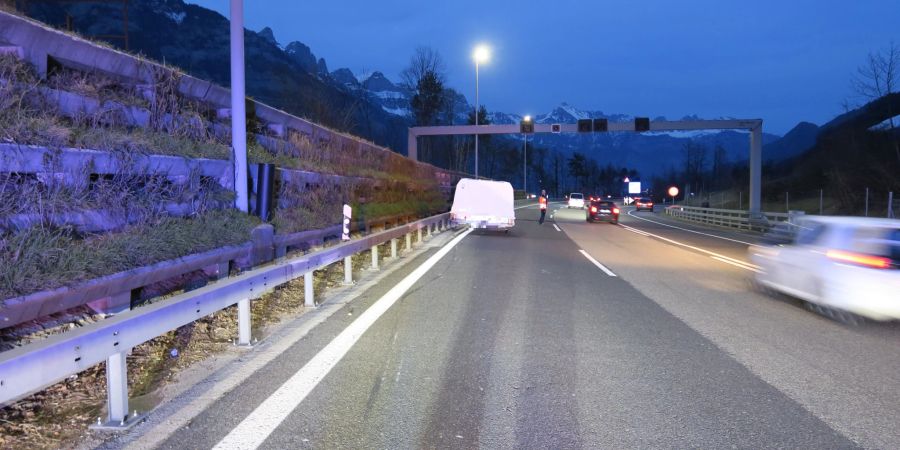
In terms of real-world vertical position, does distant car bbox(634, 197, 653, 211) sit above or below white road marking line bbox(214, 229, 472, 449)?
above

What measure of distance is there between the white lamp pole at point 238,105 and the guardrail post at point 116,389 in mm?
5354

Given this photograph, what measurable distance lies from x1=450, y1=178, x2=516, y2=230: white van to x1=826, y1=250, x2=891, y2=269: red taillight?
567 inches

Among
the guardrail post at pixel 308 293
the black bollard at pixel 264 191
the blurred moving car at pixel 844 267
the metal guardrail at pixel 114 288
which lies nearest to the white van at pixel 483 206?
the black bollard at pixel 264 191

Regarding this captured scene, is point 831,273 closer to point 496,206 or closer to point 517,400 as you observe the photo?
point 517,400

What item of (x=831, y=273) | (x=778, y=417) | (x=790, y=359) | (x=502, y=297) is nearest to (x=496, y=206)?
(x=502, y=297)

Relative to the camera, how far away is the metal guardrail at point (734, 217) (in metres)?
27.2

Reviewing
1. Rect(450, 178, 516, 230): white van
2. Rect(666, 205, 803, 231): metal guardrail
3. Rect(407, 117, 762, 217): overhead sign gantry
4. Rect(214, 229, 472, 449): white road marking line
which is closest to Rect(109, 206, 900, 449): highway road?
Rect(214, 229, 472, 449): white road marking line

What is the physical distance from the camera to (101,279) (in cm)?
558

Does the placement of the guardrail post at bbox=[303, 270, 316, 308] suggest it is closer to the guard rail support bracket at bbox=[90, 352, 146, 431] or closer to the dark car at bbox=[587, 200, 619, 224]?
the guard rail support bracket at bbox=[90, 352, 146, 431]

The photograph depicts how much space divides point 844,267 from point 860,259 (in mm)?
197

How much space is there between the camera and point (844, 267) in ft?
25.3

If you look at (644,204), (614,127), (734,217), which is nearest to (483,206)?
(734,217)

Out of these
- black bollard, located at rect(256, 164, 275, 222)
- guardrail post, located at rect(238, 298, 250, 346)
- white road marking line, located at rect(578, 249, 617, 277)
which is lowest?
white road marking line, located at rect(578, 249, 617, 277)

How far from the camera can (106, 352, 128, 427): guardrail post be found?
13.4ft
